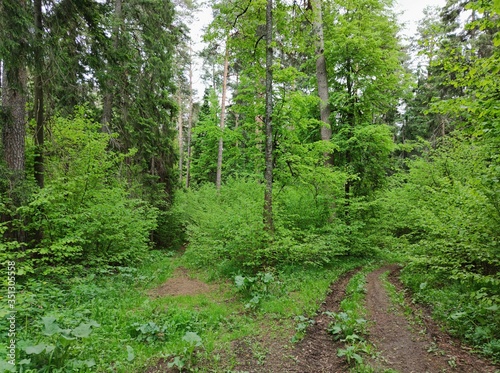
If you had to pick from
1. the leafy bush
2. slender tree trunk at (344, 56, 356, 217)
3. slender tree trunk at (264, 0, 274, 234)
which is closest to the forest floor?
the leafy bush

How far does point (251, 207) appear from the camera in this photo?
833 centimetres

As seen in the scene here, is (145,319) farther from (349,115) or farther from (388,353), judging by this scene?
(349,115)

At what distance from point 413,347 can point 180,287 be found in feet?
18.5

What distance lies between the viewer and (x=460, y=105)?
4.83m

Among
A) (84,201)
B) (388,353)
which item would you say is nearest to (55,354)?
(388,353)

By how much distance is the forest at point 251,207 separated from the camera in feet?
13.6

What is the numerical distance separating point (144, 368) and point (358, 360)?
9.13 feet

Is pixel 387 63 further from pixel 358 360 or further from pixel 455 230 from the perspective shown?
pixel 358 360

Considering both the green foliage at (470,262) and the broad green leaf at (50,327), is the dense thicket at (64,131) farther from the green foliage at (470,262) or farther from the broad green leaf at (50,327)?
the green foliage at (470,262)

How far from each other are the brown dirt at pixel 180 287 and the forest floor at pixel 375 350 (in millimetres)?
2911

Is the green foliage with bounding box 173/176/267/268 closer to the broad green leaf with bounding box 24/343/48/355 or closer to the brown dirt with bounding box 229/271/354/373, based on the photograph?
the brown dirt with bounding box 229/271/354/373

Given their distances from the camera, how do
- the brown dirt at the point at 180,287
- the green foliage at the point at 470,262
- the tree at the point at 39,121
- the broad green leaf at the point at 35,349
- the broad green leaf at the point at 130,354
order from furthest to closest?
the brown dirt at the point at 180,287, the tree at the point at 39,121, the green foliage at the point at 470,262, the broad green leaf at the point at 130,354, the broad green leaf at the point at 35,349

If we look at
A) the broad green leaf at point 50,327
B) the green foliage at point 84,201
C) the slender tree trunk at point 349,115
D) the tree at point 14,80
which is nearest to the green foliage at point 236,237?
the green foliage at point 84,201

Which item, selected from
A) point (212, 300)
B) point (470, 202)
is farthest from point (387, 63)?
point (212, 300)
